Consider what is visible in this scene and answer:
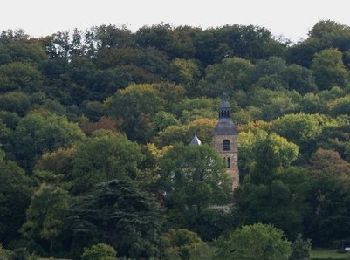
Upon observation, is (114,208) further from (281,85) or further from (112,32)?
(112,32)

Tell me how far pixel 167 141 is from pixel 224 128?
849 centimetres

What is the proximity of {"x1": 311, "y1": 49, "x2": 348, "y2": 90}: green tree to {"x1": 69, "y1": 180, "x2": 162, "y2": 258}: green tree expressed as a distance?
121ft

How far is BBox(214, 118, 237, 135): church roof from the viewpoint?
98375 mm

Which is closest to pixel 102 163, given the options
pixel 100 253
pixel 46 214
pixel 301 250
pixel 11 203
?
pixel 11 203

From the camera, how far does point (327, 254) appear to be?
87500 millimetres

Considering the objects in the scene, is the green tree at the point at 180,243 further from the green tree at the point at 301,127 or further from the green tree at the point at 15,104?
the green tree at the point at 15,104

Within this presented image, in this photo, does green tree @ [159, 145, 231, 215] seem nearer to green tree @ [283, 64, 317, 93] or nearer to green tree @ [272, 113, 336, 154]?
green tree @ [272, 113, 336, 154]

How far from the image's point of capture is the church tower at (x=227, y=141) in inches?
3846

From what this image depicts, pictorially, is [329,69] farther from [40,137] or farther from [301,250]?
[301,250]

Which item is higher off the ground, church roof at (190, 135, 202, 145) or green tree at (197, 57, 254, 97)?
green tree at (197, 57, 254, 97)

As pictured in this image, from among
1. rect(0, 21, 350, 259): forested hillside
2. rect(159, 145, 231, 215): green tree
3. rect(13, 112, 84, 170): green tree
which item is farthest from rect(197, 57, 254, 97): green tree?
rect(159, 145, 231, 215): green tree

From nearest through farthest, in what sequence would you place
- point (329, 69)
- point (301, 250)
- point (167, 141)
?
point (301, 250), point (167, 141), point (329, 69)

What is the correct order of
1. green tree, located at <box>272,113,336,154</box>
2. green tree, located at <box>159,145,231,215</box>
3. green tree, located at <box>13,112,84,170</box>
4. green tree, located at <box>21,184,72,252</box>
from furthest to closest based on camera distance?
green tree, located at <box>13,112,84,170</box> < green tree, located at <box>272,113,336,154</box> < green tree, located at <box>159,145,231,215</box> < green tree, located at <box>21,184,72,252</box>

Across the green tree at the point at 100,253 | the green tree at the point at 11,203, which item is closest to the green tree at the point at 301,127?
the green tree at the point at 11,203
